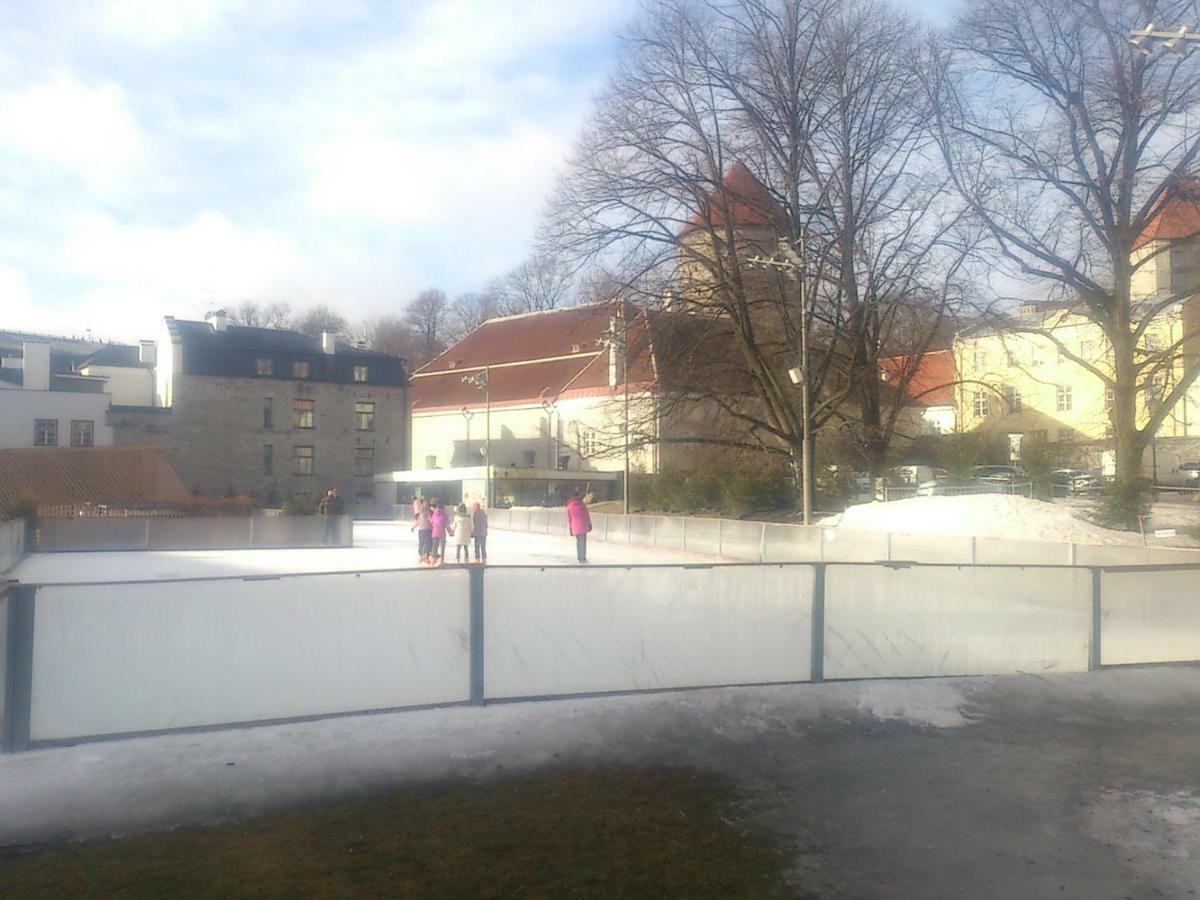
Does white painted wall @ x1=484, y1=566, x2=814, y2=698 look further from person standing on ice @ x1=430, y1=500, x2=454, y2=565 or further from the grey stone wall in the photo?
the grey stone wall

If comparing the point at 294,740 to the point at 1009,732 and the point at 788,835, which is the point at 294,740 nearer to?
the point at 788,835

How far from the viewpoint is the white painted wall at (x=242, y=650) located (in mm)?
7660

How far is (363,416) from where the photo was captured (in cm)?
6844

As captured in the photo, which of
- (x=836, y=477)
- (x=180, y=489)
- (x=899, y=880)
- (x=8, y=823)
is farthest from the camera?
(x=180, y=489)

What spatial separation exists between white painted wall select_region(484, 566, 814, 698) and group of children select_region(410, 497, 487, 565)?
577 inches

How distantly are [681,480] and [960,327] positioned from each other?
524 inches

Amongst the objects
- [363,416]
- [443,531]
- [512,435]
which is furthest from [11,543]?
[512,435]

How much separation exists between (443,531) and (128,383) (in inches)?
2038

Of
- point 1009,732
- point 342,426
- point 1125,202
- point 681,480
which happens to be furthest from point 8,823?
point 342,426

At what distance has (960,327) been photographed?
31297 mm

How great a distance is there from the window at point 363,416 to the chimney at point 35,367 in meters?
17.1

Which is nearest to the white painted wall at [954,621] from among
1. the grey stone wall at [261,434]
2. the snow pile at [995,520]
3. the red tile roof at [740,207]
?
the snow pile at [995,520]

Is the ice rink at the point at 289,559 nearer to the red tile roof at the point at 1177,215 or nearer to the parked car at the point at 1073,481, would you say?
the parked car at the point at 1073,481

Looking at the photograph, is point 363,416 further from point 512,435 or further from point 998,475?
point 998,475
